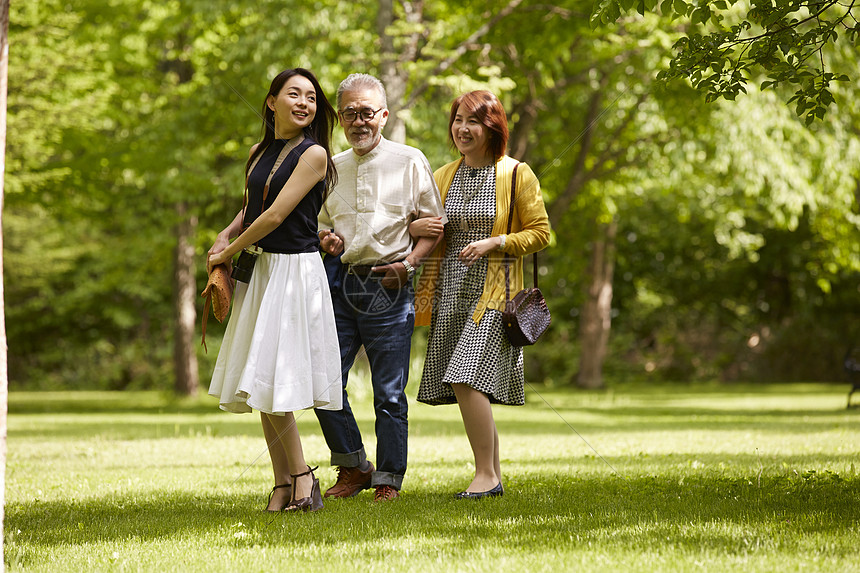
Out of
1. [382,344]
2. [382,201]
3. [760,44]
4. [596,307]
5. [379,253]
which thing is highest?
[760,44]

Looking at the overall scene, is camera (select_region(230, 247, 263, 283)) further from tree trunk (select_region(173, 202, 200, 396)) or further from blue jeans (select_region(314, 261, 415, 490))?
tree trunk (select_region(173, 202, 200, 396))

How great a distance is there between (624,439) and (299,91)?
5.99 m

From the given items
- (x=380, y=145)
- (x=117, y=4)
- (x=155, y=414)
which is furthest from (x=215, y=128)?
(x=380, y=145)

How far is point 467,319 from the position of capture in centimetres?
486

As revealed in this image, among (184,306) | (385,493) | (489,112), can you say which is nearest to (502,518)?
(385,493)

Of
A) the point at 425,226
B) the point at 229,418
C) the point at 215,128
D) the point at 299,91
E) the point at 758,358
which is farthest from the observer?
the point at 758,358

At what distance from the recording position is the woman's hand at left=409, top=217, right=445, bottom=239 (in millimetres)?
4777

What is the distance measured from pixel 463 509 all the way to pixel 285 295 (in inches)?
55.8

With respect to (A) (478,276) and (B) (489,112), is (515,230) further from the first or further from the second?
(B) (489,112)

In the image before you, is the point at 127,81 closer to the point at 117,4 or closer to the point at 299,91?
the point at 117,4

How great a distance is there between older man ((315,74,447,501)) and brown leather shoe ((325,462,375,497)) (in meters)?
0.23

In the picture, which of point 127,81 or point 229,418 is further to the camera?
point 127,81

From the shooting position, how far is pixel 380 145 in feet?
16.1

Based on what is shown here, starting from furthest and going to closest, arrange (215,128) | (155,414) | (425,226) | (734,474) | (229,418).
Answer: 1. (215,128)
2. (155,414)
3. (229,418)
4. (734,474)
5. (425,226)
